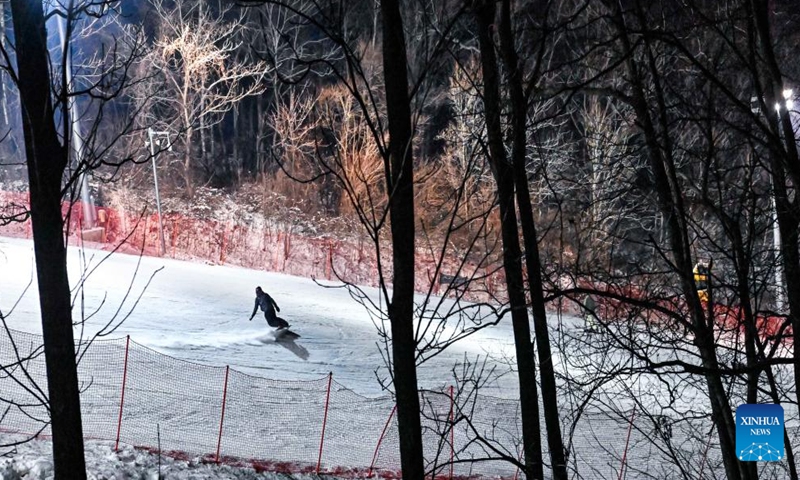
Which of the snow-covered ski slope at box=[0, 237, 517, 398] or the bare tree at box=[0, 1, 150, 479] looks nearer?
the bare tree at box=[0, 1, 150, 479]

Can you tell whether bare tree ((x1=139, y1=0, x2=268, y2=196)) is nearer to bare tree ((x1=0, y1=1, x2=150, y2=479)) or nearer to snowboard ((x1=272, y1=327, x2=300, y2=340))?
snowboard ((x1=272, y1=327, x2=300, y2=340))

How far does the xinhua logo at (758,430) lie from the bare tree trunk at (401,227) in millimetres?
2585

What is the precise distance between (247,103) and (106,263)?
24.9 metres

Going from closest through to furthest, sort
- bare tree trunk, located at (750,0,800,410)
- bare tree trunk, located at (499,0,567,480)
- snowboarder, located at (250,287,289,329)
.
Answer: bare tree trunk, located at (750,0,800,410) → bare tree trunk, located at (499,0,567,480) → snowboarder, located at (250,287,289,329)

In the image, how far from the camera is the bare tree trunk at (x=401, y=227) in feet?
17.0

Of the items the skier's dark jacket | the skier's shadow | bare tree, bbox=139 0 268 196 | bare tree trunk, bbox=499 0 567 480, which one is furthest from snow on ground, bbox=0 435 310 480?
bare tree, bbox=139 0 268 196

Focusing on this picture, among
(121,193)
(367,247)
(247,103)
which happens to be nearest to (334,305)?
(367,247)

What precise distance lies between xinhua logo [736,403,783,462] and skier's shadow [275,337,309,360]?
54.3 feet

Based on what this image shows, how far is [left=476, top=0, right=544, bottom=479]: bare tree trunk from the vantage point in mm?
8945

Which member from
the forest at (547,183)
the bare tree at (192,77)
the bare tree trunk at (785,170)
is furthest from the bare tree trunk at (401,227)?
the bare tree at (192,77)

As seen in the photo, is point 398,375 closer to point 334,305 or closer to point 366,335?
point 366,335

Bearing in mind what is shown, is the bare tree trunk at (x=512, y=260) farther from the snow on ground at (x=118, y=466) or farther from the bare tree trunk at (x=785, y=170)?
the snow on ground at (x=118, y=466)

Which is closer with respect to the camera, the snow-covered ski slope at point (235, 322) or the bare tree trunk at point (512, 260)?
the bare tree trunk at point (512, 260)

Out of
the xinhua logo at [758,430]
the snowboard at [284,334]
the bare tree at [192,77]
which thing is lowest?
the snowboard at [284,334]
